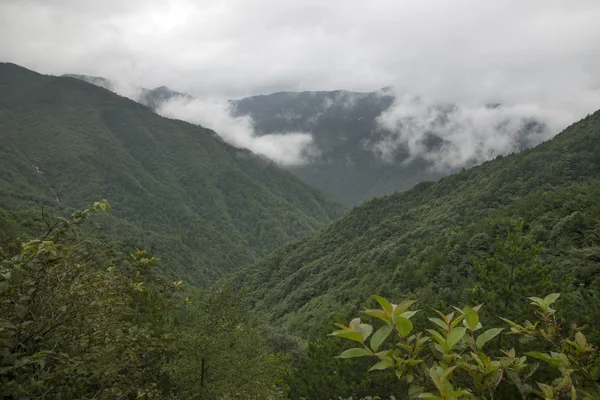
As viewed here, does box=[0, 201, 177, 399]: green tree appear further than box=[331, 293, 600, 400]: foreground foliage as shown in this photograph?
Yes

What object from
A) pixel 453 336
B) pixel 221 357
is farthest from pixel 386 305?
pixel 221 357

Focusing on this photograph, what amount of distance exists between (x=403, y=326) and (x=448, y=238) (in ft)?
164

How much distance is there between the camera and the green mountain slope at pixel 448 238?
30.3m

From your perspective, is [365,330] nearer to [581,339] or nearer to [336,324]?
[336,324]

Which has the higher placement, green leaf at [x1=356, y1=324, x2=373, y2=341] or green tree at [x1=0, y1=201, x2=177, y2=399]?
green leaf at [x1=356, y1=324, x2=373, y2=341]

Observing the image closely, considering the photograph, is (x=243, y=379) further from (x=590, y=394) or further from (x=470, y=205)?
(x=470, y=205)

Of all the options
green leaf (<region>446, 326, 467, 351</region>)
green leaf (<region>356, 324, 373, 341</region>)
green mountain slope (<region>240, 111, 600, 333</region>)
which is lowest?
green mountain slope (<region>240, 111, 600, 333</region>)

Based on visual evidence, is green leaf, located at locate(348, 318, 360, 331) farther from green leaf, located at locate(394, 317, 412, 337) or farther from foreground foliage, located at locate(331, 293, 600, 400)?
green leaf, located at locate(394, 317, 412, 337)

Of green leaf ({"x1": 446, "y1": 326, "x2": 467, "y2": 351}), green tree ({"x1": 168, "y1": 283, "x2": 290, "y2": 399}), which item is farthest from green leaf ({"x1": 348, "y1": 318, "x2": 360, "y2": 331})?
green tree ({"x1": 168, "y1": 283, "x2": 290, "y2": 399})

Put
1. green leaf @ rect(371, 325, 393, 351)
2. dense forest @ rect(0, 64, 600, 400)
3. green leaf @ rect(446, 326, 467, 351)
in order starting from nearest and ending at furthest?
green leaf @ rect(371, 325, 393, 351), green leaf @ rect(446, 326, 467, 351), dense forest @ rect(0, 64, 600, 400)

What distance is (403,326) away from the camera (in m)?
1.67

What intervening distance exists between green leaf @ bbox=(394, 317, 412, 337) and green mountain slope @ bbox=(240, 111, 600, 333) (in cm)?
1018

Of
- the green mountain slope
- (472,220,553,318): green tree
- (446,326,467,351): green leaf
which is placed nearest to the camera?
(446,326,467,351): green leaf

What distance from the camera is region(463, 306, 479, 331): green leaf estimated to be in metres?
1.71
